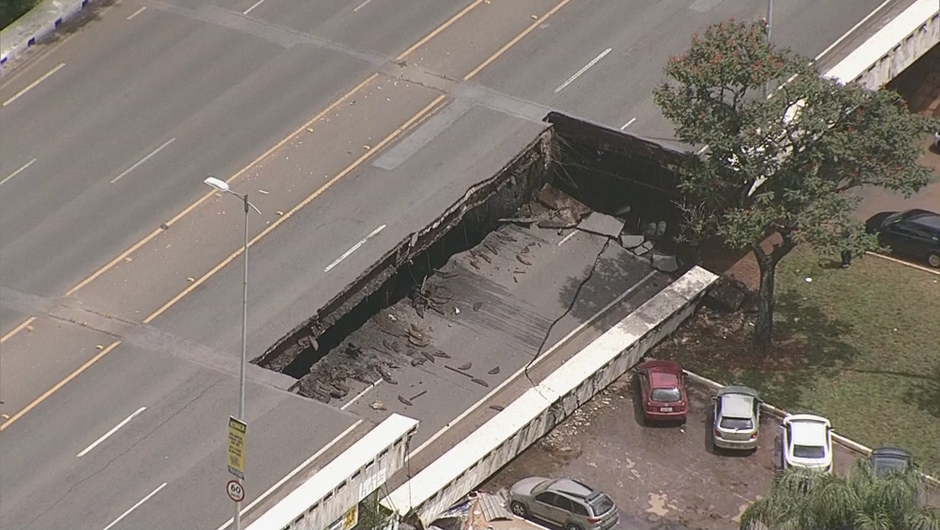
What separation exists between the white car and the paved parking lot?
2.98ft

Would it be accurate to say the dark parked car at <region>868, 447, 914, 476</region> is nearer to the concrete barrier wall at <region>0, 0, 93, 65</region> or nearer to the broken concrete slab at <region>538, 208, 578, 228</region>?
the broken concrete slab at <region>538, 208, 578, 228</region>

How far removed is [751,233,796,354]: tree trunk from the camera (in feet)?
186

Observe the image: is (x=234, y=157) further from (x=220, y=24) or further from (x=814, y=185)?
(x=814, y=185)

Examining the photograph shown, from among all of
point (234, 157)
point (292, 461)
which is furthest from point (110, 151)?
point (292, 461)

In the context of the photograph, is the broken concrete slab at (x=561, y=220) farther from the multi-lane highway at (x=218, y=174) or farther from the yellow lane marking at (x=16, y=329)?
the yellow lane marking at (x=16, y=329)

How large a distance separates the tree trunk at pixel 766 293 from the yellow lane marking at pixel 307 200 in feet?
35.4

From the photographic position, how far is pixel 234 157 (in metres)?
58.9

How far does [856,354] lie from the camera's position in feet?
192

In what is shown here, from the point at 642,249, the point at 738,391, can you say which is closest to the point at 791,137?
the point at 738,391

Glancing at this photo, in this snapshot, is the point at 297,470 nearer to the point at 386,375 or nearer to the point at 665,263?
the point at 386,375

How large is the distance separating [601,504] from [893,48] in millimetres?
20063

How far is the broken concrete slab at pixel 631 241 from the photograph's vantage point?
201 feet

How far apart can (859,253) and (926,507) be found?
12.3m

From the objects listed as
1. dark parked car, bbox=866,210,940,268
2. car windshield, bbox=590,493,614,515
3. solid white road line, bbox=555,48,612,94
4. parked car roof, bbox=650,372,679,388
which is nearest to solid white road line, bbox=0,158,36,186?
solid white road line, bbox=555,48,612,94
